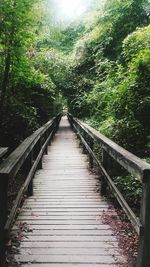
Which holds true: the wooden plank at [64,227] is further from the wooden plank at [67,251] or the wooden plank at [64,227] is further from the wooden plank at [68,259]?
the wooden plank at [68,259]

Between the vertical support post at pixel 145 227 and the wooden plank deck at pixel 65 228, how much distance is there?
2.18 feet

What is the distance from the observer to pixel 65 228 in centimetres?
443

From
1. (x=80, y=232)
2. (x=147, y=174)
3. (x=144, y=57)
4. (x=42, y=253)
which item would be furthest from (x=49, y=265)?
(x=144, y=57)

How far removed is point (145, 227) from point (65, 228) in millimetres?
1791

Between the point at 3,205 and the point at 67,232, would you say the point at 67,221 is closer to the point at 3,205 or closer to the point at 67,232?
the point at 67,232

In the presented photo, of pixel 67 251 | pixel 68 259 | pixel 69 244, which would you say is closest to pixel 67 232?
pixel 69 244

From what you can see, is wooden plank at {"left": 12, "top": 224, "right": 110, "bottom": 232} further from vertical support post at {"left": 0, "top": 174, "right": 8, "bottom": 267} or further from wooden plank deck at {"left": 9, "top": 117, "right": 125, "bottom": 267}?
vertical support post at {"left": 0, "top": 174, "right": 8, "bottom": 267}

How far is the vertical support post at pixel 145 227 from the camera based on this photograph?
9.16 ft

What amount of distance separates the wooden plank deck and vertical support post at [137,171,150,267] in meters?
0.66

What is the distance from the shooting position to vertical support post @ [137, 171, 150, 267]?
2791mm

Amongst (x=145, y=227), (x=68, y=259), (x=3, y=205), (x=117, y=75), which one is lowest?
(x=68, y=259)

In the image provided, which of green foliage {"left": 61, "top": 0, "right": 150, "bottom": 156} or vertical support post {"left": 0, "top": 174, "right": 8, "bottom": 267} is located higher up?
green foliage {"left": 61, "top": 0, "right": 150, "bottom": 156}

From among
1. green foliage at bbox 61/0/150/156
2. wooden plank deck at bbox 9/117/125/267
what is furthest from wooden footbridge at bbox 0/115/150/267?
green foliage at bbox 61/0/150/156

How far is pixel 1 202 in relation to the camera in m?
2.91
